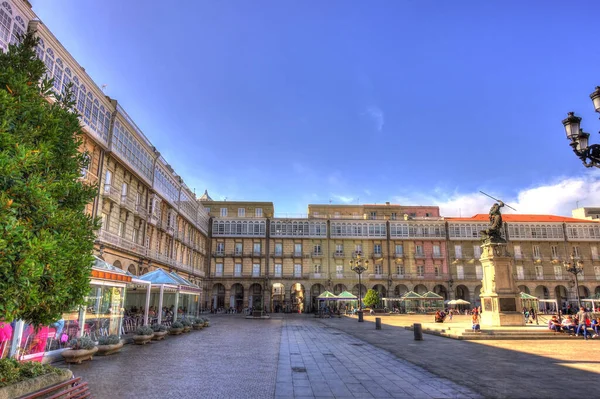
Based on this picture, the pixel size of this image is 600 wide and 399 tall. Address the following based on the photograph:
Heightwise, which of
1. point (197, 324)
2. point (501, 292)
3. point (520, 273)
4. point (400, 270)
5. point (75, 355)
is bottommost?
point (197, 324)

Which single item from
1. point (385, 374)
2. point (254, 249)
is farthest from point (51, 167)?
point (254, 249)

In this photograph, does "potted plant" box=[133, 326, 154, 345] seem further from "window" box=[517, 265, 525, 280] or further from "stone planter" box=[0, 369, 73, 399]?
"window" box=[517, 265, 525, 280]

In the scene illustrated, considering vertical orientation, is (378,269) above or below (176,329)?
above

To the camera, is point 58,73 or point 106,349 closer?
point 106,349

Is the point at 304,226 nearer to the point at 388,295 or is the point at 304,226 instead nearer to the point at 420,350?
the point at 388,295

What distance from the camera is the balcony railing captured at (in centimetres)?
2360

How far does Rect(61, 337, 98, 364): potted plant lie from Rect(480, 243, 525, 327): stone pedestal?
16485 mm

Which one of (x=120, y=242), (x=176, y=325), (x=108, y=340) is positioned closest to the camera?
(x=108, y=340)

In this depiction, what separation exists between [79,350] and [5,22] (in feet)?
43.3

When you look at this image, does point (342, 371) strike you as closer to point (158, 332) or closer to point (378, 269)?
point (158, 332)

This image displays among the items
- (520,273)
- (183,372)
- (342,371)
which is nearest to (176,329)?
(183,372)

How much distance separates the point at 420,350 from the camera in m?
13.1

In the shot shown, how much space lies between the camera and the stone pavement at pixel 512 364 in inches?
295

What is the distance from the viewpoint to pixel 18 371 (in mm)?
4660
